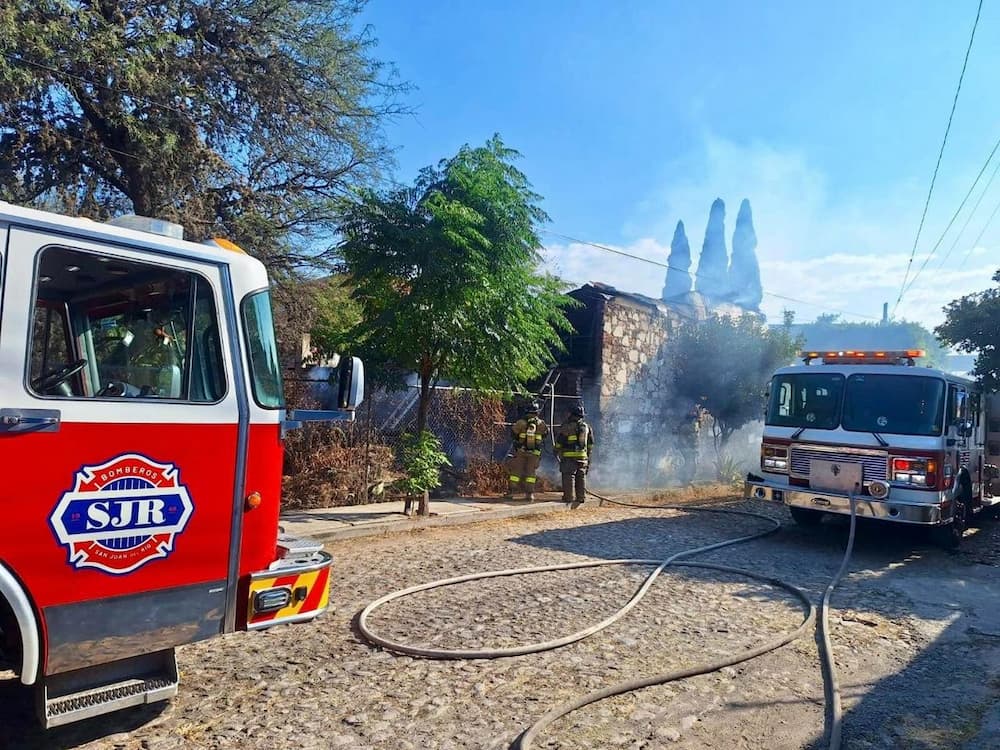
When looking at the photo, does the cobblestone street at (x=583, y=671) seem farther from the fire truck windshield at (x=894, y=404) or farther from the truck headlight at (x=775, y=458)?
the truck headlight at (x=775, y=458)

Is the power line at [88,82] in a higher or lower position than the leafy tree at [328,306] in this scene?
higher

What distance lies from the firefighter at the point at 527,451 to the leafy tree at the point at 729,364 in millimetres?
7552

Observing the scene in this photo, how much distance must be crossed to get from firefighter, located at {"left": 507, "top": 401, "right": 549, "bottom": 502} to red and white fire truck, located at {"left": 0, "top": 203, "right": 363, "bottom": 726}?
28.2 feet

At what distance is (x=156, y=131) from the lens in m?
10.1

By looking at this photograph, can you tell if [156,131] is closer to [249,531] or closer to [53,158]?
[53,158]

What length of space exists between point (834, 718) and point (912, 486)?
5.36 m

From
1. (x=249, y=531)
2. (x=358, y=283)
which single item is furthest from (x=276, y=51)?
(x=249, y=531)

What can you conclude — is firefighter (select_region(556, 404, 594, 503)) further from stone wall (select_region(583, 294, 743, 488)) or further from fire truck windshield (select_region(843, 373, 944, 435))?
fire truck windshield (select_region(843, 373, 944, 435))

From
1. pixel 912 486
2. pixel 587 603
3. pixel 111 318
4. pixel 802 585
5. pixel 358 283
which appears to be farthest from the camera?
pixel 358 283

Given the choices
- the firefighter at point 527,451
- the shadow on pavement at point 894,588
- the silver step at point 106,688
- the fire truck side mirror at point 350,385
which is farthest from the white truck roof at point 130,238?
the firefighter at point 527,451

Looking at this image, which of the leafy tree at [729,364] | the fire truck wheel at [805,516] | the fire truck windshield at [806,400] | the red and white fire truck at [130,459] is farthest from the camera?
the leafy tree at [729,364]

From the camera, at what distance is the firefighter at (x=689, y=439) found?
18.9 m

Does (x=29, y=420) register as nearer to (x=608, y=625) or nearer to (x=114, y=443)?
(x=114, y=443)

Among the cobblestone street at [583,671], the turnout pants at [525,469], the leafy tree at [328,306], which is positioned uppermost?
the leafy tree at [328,306]
